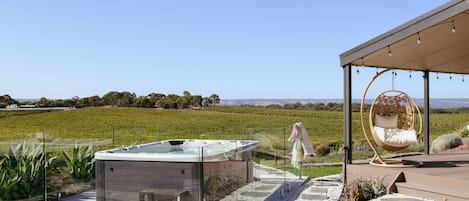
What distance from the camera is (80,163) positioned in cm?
707

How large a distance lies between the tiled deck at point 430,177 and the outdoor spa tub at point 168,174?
2.51 m

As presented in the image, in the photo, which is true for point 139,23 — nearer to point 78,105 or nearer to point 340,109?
point 78,105

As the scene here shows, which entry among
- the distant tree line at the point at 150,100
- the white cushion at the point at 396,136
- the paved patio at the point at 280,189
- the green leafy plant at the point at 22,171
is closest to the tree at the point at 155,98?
the distant tree line at the point at 150,100

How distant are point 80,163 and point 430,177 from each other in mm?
5715

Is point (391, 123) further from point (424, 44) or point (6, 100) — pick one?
point (6, 100)

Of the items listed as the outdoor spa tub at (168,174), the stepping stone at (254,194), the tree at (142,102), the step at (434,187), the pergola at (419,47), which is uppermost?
the pergola at (419,47)

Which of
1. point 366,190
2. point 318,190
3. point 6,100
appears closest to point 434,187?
point 366,190

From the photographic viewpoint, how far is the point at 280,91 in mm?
23281

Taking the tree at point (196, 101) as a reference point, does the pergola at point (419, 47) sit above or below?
above

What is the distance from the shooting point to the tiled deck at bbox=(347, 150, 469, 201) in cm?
576

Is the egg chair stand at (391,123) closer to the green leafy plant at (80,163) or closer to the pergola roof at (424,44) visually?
the pergola roof at (424,44)

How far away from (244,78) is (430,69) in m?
12.2

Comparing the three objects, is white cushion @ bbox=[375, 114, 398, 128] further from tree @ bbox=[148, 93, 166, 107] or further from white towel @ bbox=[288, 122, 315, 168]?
tree @ bbox=[148, 93, 166, 107]

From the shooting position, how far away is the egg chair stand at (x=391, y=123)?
7262 millimetres
